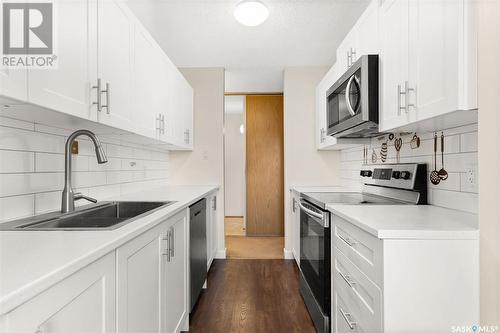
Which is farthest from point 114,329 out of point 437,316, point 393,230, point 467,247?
point 467,247

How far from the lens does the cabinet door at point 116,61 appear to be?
140 cm

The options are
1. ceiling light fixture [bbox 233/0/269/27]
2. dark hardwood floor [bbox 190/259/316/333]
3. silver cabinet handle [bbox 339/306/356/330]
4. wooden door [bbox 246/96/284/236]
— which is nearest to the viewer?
silver cabinet handle [bbox 339/306/356/330]

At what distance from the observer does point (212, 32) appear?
274 cm

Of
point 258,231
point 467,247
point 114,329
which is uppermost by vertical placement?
point 467,247

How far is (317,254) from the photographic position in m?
1.89

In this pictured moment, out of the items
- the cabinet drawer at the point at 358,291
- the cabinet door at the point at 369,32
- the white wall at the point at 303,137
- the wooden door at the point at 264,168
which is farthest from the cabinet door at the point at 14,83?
the wooden door at the point at 264,168

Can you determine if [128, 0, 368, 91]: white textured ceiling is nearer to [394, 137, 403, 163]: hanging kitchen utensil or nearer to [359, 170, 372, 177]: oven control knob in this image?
[394, 137, 403, 163]: hanging kitchen utensil

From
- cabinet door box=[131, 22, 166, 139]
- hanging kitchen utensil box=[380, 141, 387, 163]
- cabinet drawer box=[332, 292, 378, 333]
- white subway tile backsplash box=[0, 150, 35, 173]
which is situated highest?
cabinet door box=[131, 22, 166, 139]

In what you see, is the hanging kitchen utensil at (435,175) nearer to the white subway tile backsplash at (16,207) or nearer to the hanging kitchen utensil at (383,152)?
the hanging kitchen utensil at (383,152)

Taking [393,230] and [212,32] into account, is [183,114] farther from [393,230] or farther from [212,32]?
[393,230]

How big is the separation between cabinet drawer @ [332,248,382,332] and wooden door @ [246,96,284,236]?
9.99 feet

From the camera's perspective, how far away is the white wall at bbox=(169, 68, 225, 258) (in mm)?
3617

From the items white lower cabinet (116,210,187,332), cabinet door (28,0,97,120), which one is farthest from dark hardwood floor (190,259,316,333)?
cabinet door (28,0,97,120)

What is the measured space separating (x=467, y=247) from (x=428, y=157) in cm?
83
